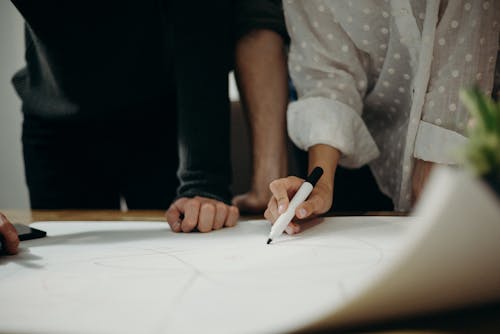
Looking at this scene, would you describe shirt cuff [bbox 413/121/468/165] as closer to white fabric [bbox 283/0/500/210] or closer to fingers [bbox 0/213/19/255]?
white fabric [bbox 283/0/500/210]

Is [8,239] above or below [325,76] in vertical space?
below

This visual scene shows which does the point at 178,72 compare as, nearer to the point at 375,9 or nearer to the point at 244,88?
the point at 244,88

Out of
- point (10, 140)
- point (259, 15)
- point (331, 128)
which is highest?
point (259, 15)

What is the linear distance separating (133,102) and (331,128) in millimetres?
342

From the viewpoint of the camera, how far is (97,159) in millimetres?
760

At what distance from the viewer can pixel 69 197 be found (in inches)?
30.2

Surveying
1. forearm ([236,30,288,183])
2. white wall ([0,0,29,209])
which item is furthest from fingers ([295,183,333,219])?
white wall ([0,0,29,209])

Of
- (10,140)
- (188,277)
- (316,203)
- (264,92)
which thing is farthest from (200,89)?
(10,140)

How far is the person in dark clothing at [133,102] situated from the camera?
2.00 ft

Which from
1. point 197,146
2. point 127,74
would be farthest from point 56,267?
point 127,74

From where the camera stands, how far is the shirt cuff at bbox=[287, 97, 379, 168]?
57 centimetres

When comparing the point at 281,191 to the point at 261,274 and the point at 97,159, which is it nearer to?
the point at 261,274

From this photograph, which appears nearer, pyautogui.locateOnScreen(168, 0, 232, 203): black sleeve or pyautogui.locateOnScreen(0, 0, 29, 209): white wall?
pyautogui.locateOnScreen(168, 0, 232, 203): black sleeve

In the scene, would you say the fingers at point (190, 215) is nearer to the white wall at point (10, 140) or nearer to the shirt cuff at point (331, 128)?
the shirt cuff at point (331, 128)
